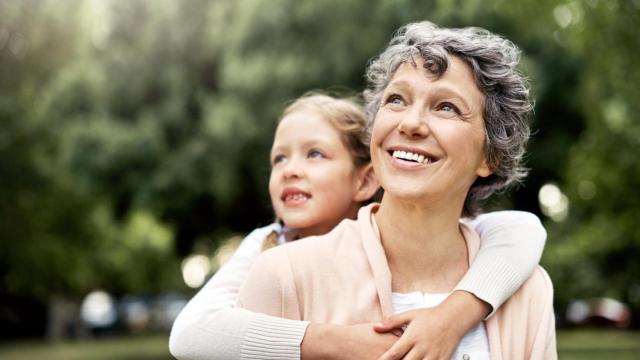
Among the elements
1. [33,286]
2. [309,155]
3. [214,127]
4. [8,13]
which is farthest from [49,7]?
[309,155]

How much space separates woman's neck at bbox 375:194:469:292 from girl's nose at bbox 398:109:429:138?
0.24 metres

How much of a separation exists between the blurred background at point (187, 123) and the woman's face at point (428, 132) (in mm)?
11163

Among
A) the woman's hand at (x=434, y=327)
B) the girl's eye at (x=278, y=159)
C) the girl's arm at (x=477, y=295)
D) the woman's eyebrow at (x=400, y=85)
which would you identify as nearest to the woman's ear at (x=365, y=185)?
the girl's eye at (x=278, y=159)

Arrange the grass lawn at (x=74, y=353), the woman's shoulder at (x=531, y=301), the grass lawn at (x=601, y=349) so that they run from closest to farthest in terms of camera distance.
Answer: the woman's shoulder at (x=531, y=301), the grass lawn at (x=601, y=349), the grass lawn at (x=74, y=353)

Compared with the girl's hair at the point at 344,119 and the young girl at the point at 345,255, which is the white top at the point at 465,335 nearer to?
the young girl at the point at 345,255

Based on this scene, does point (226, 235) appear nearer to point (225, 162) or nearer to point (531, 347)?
point (225, 162)

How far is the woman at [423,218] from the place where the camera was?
9.11 feet

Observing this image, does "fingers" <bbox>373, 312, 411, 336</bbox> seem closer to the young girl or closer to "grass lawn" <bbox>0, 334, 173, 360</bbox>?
the young girl

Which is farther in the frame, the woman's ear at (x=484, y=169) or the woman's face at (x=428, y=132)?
the woman's ear at (x=484, y=169)

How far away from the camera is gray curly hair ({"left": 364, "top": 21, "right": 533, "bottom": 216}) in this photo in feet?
9.29

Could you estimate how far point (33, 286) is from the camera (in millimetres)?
19578

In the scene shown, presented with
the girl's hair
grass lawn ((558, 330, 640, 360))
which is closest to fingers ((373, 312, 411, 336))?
the girl's hair

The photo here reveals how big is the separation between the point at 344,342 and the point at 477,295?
0.45m

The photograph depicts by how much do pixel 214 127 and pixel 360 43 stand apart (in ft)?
11.6
